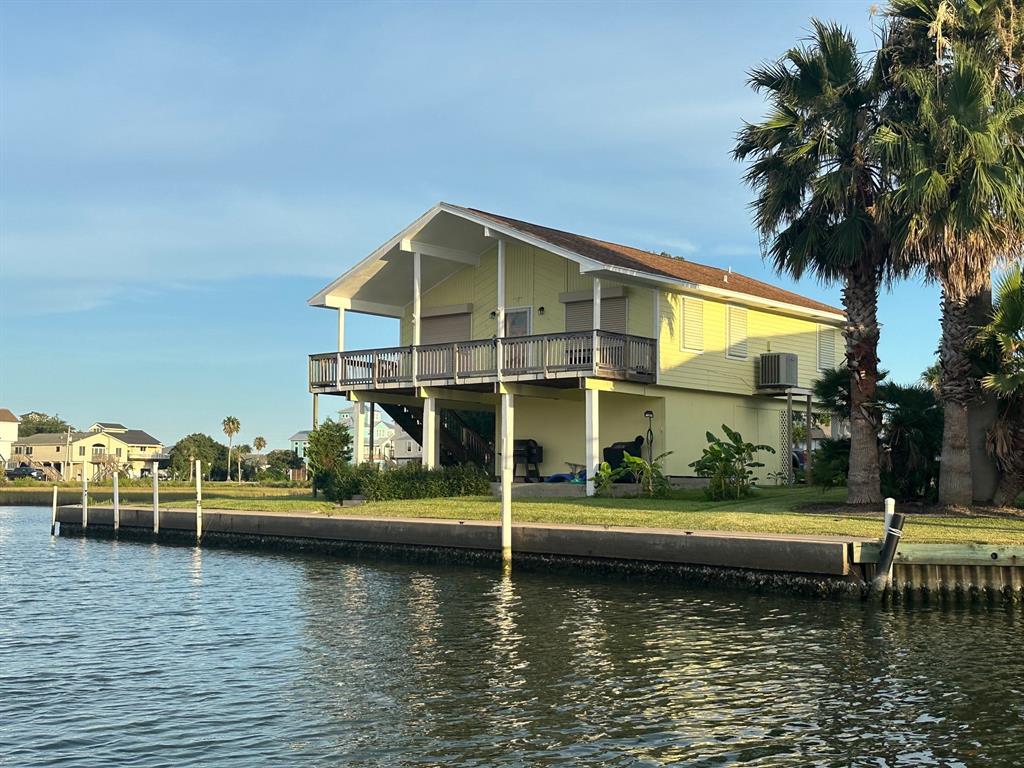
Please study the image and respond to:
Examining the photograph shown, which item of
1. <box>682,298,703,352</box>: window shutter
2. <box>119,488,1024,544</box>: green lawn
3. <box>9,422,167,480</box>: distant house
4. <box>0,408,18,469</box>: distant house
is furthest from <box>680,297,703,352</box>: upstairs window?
<box>0,408,18,469</box>: distant house

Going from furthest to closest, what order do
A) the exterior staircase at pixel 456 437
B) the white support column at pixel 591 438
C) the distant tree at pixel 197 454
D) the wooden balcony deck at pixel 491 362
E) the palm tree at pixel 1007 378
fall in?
1. the distant tree at pixel 197 454
2. the exterior staircase at pixel 456 437
3. the wooden balcony deck at pixel 491 362
4. the white support column at pixel 591 438
5. the palm tree at pixel 1007 378

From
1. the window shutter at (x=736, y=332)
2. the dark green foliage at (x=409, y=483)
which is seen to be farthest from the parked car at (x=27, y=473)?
the window shutter at (x=736, y=332)

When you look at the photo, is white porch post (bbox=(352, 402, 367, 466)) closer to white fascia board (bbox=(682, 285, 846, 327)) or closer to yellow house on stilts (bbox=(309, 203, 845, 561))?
yellow house on stilts (bbox=(309, 203, 845, 561))

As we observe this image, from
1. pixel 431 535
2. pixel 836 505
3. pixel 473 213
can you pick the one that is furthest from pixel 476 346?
pixel 836 505

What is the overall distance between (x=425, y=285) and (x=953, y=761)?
2845 cm

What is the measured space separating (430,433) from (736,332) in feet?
31.6

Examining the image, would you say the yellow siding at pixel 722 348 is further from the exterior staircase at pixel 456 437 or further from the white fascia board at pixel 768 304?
the exterior staircase at pixel 456 437

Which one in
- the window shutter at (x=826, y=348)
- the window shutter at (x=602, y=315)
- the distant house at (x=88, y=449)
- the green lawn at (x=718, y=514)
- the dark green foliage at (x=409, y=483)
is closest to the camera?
the green lawn at (x=718, y=514)

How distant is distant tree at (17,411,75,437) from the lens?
143 meters

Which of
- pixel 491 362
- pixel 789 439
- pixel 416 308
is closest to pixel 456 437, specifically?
pixel 416 308

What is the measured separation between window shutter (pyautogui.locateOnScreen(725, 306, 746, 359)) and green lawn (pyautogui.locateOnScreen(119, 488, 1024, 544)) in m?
5.36

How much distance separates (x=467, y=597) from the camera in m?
18.2

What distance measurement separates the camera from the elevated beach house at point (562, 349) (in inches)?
1161

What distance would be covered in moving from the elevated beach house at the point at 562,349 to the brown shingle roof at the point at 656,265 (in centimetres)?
15
